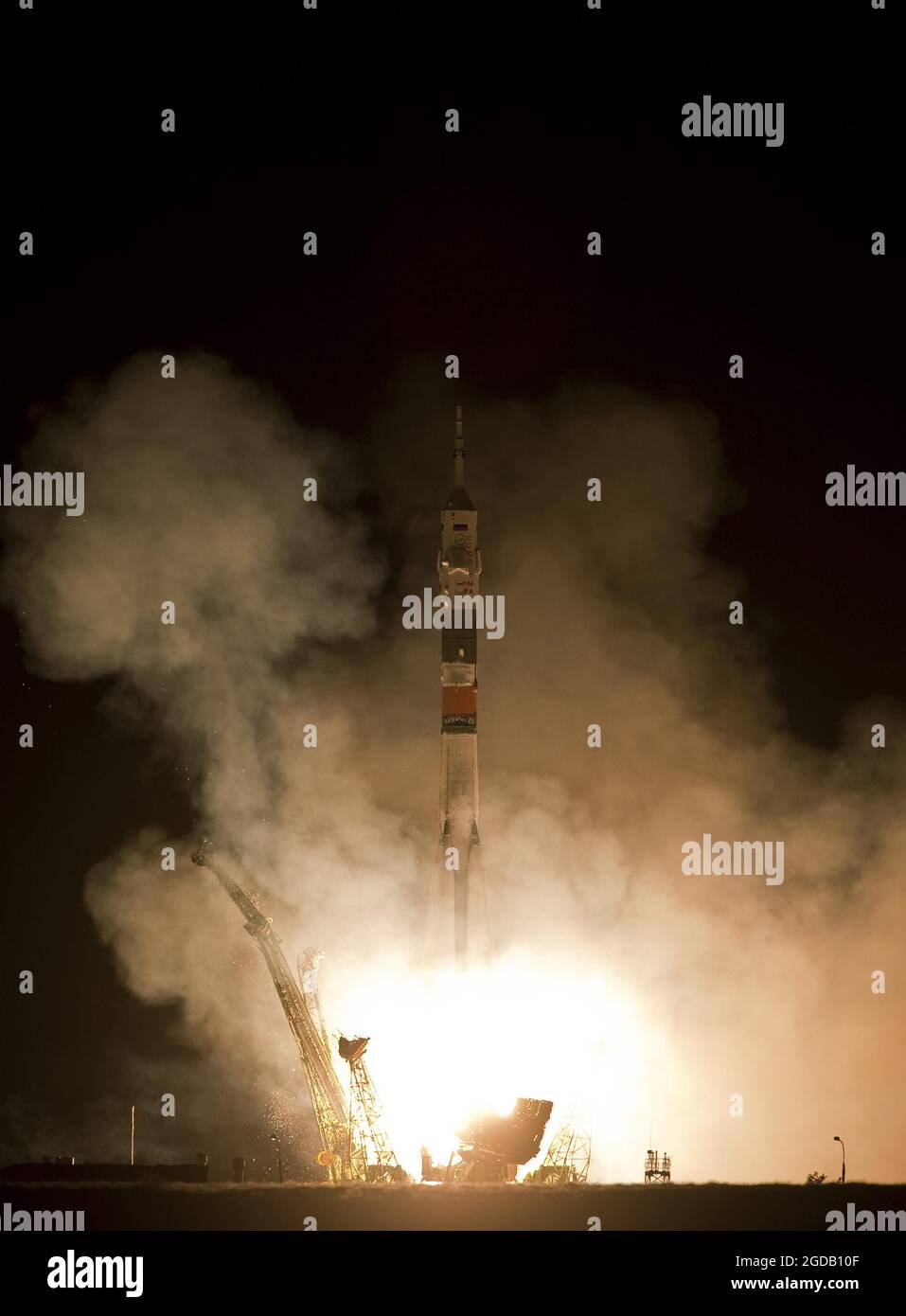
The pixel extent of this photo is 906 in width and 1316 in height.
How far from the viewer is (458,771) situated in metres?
85.7

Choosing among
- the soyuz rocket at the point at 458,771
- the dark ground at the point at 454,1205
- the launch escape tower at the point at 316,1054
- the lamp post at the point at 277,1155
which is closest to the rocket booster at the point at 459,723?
the soyuz rocket at the point at 458,771

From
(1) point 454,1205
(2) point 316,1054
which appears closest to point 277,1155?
(2) point 316,1054

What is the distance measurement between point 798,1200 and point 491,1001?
39.4 ft

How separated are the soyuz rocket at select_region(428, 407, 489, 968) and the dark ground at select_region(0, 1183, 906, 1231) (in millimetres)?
9342

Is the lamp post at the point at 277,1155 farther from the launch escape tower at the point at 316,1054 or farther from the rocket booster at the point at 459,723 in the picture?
the rocket booster at the point at 459,723

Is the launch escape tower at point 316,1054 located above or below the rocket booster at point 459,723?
below

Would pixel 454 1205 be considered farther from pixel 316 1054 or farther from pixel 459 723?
pixel 459 723

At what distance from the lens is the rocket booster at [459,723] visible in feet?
280

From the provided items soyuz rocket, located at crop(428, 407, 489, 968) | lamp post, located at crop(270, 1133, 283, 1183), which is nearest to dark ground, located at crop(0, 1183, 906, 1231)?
soyuz rocket, located at crop(428, 407, 489, 968)

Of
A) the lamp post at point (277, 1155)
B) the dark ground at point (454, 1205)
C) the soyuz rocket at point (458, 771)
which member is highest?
the soyuz rocket at point (458, 771)

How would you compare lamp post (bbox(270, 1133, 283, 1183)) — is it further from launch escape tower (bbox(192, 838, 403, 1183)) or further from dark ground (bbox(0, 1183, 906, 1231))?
dark ground (bbox(0, 1183, 906, 1231))

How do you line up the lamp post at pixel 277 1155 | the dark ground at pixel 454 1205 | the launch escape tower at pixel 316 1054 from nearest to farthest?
1. the dark ground at pixel 454 1205
2. the launch escape tower at pixel 316 1054
3. the lamp post at pixel 277 1155

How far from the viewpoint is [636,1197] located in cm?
8125
